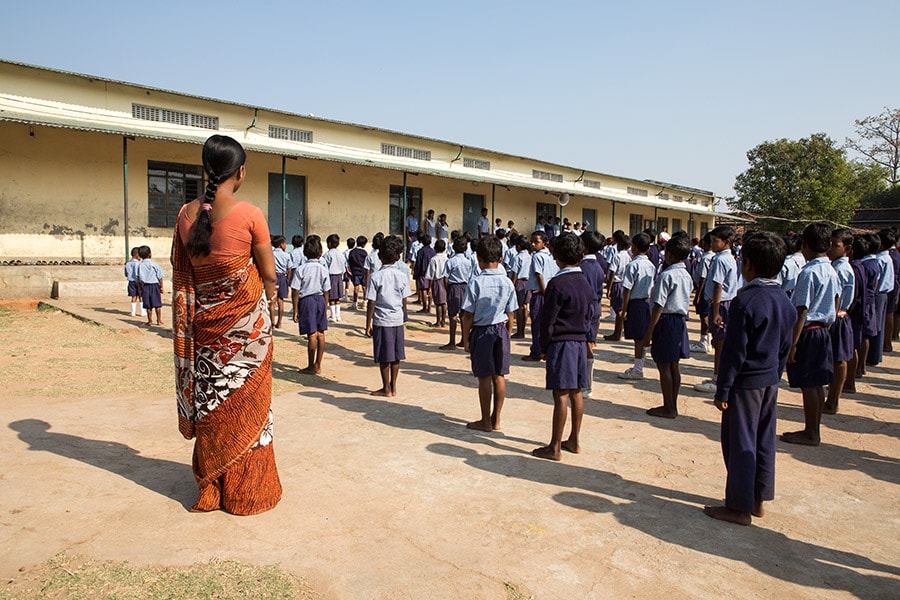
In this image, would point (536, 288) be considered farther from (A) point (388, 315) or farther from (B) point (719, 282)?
(A) point (388, 315)

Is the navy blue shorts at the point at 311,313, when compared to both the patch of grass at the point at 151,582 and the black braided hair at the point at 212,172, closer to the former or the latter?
the black braided hair at the point at 212,172

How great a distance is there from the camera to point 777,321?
3.48 meters

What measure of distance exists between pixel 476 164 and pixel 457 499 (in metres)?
20.8

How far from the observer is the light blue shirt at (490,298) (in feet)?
16.4

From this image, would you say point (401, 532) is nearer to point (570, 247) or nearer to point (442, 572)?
point (442, 572)

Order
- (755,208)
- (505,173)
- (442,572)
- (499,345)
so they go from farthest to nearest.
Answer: (755,208)
(505,173)
(499,345)
(442,572)

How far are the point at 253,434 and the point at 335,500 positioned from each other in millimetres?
625

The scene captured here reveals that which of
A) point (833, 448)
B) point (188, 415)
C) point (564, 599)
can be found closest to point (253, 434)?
point (188, 415)

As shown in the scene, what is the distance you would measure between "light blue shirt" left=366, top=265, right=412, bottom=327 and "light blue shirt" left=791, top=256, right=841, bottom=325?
347cm

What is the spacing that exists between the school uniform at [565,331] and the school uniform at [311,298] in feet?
11.0

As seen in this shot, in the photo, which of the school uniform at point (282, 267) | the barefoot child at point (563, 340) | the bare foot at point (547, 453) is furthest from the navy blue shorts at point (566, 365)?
the school uniform at point (282, 267)

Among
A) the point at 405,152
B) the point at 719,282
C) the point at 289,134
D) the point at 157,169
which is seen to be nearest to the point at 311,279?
the point at 719,282

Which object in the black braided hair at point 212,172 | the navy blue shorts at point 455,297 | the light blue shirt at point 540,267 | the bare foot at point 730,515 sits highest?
the black braided hair at point 212,172

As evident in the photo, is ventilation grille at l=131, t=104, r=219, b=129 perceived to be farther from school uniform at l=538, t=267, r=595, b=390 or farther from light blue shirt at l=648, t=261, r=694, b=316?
school uniform at l=538, t=267, r=595, b=390
